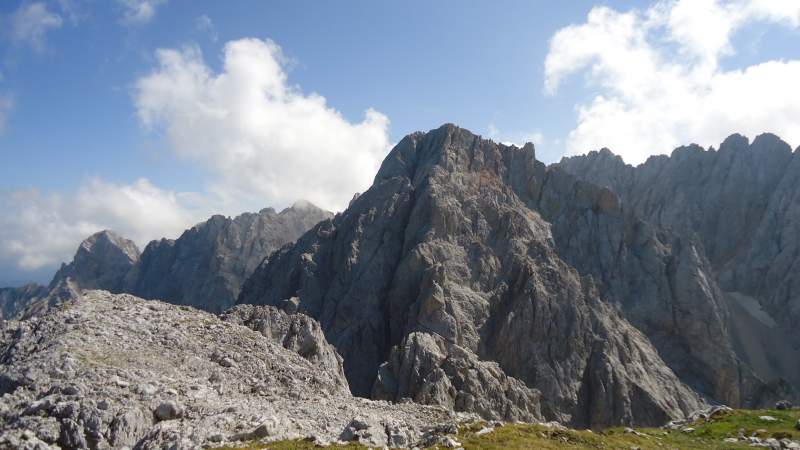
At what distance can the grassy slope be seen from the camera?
28.2 meters

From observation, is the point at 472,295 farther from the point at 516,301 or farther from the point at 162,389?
the point at 162,389

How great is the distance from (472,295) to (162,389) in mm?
79806

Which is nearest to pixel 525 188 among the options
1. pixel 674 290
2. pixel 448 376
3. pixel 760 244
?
pixel 674 290

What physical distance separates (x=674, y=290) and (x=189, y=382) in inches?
4803

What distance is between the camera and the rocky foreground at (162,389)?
2744cm

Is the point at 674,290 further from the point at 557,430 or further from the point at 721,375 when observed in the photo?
the point at 557,430

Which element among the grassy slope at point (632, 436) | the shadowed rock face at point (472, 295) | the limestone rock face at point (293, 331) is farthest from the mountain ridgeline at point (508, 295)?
the grassy slope at point (632, 436)

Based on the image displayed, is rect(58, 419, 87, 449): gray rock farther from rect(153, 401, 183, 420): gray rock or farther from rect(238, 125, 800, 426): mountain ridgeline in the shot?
rect(238, 125, 800, 426): mountain ridgeline

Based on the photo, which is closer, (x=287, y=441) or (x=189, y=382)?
(x=287, y=441)

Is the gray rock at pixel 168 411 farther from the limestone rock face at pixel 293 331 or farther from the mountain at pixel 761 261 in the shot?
the mountain at pixel 761 261

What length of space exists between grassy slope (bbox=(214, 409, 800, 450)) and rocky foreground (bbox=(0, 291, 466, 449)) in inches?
92.5

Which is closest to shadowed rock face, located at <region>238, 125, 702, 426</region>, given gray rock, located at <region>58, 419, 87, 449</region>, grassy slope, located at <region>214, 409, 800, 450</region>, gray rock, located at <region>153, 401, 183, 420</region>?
grassy slope, located at <region>214, 409, 800, 450</region>

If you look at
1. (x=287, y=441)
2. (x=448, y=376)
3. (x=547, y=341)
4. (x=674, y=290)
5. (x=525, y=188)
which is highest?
(x=525, y=188)

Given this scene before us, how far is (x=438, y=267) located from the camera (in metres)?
106
